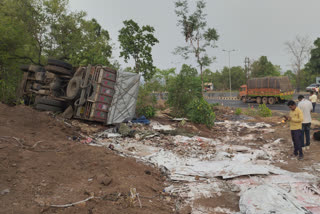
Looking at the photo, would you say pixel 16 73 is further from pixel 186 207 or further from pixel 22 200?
pixel 186 207

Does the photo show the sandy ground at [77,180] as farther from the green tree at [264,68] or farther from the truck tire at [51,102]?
the green tree at [264,68]

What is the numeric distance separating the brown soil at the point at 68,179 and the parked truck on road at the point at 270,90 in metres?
21.4

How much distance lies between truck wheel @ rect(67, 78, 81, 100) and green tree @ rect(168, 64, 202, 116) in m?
5.86

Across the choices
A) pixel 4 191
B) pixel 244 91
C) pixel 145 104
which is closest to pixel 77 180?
pixel 4 191

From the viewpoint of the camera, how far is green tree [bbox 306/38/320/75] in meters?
39.2

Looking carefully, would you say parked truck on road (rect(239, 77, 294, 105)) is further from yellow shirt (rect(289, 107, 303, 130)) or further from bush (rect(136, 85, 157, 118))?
yellow shirt (rect(289, 107, 303, 130))

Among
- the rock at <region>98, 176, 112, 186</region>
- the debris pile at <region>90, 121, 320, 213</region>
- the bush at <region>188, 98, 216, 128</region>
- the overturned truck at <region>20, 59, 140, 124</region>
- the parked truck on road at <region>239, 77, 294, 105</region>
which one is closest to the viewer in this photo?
the debris pile at <region>90, 121, 320, 213</region>

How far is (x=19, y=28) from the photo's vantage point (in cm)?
1338

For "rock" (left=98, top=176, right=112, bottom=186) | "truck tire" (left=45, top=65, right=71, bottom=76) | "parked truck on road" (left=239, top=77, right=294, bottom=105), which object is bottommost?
"rock" (left=98, top=176, right=112, bottom=186)

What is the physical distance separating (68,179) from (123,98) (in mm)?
6159

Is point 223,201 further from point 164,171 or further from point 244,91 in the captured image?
point 244,91

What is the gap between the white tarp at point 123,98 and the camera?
9.52 metres

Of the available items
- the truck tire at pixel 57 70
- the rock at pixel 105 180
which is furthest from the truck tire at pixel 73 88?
the rock at pixel 105 180

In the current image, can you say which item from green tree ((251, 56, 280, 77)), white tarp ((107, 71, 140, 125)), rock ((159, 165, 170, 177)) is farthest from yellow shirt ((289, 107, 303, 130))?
green tree ((251, 56, 280, 77))
